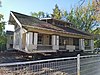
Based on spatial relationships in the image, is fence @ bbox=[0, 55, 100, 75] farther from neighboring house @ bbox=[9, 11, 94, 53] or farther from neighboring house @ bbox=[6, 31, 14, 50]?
neighboring house @ bbox=[6, 31, 14, 50]

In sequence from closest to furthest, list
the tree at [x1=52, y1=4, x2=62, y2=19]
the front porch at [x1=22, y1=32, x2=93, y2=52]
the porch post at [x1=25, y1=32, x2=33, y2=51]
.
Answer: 1. the porch post at [x1=25, y1=32, x2=33, y2=51]
2. the front porch at [x1=22, y1=32, x2=93, y2=52]
3. the tree at [x1=52, y1=4, x2=62, y2=19]

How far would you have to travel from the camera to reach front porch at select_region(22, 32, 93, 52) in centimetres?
1821

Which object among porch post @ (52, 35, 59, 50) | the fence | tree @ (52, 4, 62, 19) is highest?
tree @ (52, 4, 62, 19)

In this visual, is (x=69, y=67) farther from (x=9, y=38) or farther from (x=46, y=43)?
(x=9, y=38)

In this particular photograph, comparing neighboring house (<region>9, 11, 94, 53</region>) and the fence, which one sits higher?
neighboring house (<region>9, 11, 94, 53</region>)

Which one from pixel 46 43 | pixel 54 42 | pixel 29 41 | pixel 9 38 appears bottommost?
pixel 46 43

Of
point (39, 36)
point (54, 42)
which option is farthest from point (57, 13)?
point (54, 42)

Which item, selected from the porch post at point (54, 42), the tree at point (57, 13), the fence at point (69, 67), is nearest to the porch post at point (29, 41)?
the porch post at point (54, 42)

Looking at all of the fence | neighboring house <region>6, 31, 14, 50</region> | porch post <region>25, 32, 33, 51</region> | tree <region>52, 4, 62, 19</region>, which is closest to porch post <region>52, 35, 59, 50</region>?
porch post <region>25, 32, 33, 51</region>

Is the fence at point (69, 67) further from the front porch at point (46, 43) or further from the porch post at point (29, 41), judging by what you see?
the front porch at point (46, 43)

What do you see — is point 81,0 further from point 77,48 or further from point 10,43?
point 10,43

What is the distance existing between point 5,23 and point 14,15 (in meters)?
5.25

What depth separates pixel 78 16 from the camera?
4100cm

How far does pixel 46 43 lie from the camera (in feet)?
74.9
